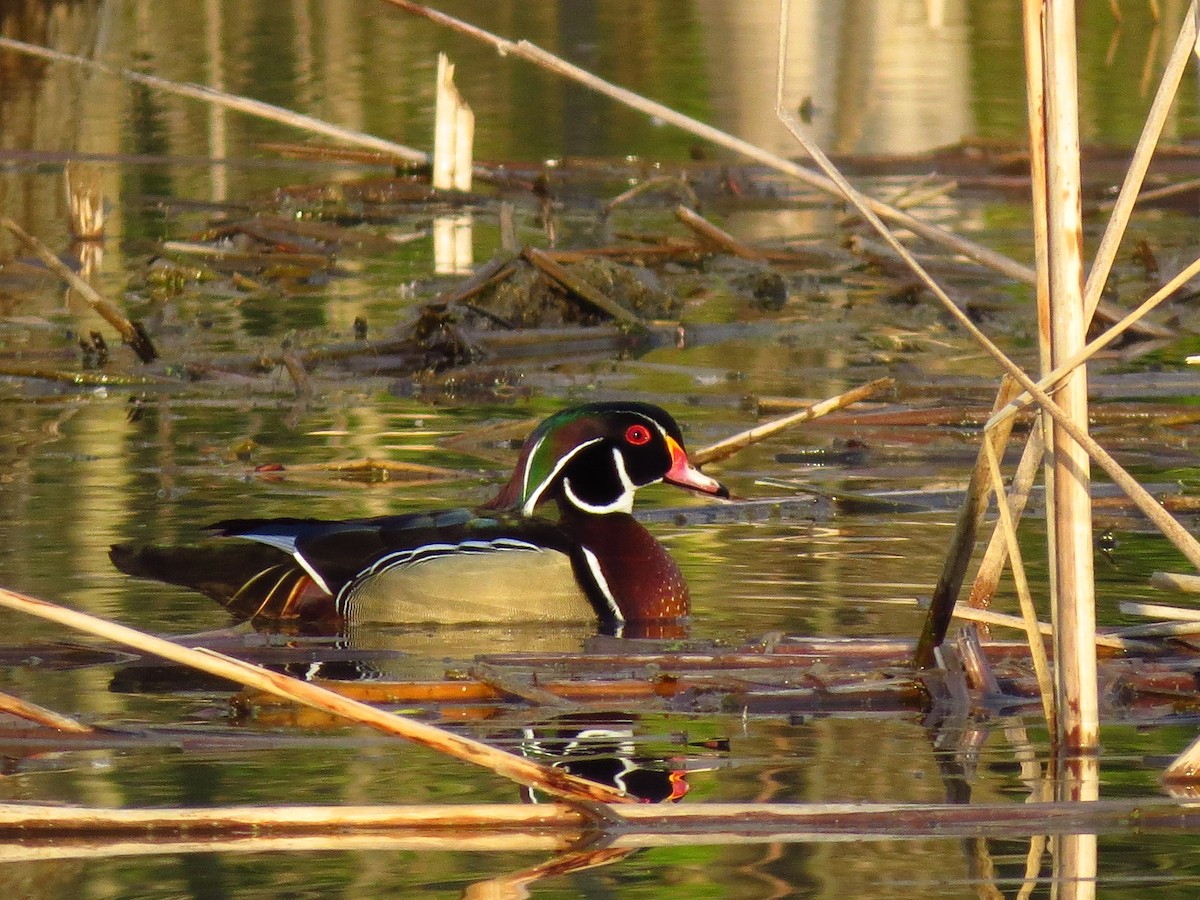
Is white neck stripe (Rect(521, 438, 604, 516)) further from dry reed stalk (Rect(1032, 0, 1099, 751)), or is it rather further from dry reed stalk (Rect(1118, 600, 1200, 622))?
dry reed stalk (Rect(1032, 0, 1099, 751))

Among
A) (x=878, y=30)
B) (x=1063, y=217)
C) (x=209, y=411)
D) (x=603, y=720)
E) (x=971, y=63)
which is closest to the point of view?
(x=1063, y=217)

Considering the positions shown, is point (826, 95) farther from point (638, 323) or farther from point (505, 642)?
point (505, 642)

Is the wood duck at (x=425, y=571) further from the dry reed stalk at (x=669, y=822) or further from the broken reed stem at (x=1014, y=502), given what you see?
the dry reed stalk at (x=669, y=822)

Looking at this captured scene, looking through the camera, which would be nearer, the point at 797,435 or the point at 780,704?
the point at 780,704

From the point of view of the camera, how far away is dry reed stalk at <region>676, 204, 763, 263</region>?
1277 centimetres

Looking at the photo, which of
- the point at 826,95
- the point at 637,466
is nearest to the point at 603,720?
the point at 637,466

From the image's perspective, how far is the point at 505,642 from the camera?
22.7 ft

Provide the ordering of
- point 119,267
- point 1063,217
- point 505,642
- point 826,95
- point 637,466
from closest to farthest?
point 1063,217 < point 505,642 < point 637,466 < point 119,267 < point 826,95

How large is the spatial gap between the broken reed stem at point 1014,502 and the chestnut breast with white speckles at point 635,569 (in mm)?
1213

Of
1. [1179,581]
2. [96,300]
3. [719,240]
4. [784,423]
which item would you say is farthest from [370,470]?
[719,240]

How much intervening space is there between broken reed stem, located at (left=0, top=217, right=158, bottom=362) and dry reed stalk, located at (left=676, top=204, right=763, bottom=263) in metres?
2.91

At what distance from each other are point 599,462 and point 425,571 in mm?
818

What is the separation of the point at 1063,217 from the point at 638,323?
7.02m

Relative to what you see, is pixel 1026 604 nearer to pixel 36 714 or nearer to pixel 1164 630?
pixel 1164 630
